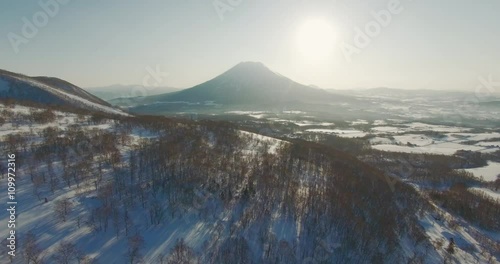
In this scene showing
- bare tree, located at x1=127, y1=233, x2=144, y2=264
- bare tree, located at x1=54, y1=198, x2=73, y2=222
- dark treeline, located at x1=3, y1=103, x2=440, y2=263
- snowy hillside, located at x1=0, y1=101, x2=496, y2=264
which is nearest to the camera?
bare tree, located at x1=127, y1=233, x2=144, y2=264

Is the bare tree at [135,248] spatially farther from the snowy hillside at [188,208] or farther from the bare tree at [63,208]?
the bare tree at [63,208]

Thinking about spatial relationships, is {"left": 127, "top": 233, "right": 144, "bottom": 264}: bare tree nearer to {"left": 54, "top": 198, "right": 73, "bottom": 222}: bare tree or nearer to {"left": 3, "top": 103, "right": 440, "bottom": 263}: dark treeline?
{"left": 3, "top": 103, "right": 440, "bottom": 263}: dark treeline

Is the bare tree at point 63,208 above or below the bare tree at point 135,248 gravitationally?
above

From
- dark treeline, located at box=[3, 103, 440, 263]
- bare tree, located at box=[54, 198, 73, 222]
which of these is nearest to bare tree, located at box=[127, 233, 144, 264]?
dark treeline, located at box=[3, 103, 440, 263]

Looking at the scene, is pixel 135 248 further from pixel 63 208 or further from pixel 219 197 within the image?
pixel 219 197

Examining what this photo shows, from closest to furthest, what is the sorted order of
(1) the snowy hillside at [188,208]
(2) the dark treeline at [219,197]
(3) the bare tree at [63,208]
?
(1) the snowy hillside at [188,208] → (3) the bare tree at [63,208] → (2) the dark treeline at [219,197]

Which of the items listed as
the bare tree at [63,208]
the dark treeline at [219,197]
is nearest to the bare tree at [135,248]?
the dark treeline at [219,197]

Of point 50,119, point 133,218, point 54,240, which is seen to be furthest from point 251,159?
point 50,119

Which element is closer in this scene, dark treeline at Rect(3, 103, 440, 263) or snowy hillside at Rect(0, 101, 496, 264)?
snowy hillside at Rect(0, 101, 496, 264)

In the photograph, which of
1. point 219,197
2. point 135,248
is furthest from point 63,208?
point 219,197

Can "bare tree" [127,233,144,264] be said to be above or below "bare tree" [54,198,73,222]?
below

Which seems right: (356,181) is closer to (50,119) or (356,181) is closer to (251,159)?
(251,159)
